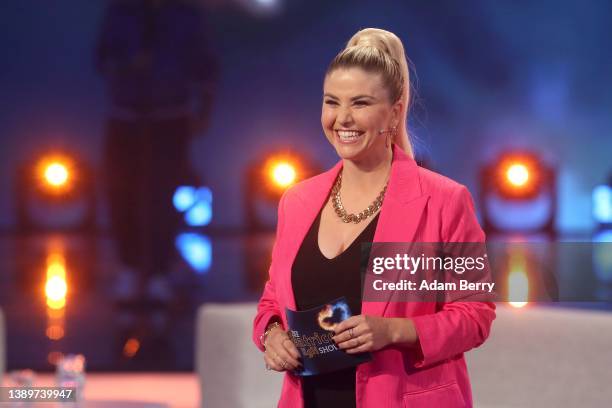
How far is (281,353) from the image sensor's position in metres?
1.91

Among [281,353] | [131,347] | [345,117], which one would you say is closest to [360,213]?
[345,117]

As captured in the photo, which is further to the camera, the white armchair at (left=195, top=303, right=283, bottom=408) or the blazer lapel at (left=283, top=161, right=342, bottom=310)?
the white armchair at (left=195, top=303, right=283, bottom=408)

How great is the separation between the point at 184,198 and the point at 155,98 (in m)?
0.65

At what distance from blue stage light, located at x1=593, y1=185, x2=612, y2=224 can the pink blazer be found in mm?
4315

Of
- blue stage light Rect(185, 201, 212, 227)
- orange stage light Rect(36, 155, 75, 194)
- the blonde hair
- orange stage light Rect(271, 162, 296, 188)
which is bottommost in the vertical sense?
the blonde hair

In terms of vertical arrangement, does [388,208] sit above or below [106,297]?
below

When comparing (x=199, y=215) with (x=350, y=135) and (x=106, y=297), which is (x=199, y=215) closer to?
(x=106, y=297)

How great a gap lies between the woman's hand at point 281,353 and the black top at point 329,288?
77 mm

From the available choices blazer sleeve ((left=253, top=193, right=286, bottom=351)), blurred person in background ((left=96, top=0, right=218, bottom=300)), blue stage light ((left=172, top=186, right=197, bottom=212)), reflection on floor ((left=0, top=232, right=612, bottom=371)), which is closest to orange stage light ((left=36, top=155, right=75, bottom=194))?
blurred person in background ((left=96, top=0, right=218, bottom=300))

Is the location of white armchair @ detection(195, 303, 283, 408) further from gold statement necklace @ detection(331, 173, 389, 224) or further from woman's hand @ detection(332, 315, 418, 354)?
woman's hand @ detection(332, 315, 418, 354)

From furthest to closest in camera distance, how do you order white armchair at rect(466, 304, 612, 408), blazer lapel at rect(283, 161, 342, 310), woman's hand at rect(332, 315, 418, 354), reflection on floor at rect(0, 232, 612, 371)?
reflection on floor at rect(0, 232, 612, 371)
white armchair at rect(466, 304, 612, 408)
blazer lapel at rect(283, 161, 342, 310)
woman's hand at rect(332, 315, 418, 354)

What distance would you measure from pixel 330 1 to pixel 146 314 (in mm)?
2287

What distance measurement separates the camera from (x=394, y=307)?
184 cm

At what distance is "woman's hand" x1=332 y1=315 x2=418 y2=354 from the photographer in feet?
5.85
